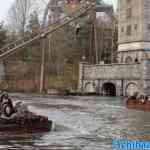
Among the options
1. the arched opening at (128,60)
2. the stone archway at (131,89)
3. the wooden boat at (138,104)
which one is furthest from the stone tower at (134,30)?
the wooden boat at (138,104)

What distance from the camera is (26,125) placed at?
27344mm

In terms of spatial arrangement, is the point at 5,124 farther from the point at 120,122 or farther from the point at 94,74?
the point at 94,74

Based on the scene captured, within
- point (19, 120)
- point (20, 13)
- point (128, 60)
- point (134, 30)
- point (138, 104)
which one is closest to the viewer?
point (19, 120)

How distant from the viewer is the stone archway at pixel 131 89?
7475 centimetres

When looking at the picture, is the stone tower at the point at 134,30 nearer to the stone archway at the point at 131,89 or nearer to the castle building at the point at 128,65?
the castle building at the point at 128,65

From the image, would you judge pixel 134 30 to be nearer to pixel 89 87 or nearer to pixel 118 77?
pixel 118 77

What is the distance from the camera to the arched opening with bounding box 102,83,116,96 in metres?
81.7

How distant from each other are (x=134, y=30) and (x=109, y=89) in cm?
1070

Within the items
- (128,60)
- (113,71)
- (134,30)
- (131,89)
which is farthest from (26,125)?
(128,60)

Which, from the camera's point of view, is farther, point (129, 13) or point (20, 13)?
point (20, 13)

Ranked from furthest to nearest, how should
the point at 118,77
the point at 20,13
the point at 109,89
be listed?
the point at 20,13 → the point at 109,89 → the point at 118,77

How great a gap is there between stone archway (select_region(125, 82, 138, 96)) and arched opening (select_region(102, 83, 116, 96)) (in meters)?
5.48

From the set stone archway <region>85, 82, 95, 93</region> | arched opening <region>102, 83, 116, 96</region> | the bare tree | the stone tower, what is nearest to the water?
the stone tower

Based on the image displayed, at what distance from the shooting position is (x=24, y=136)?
2641cm
